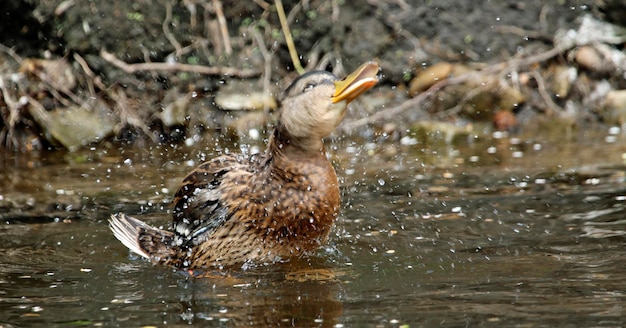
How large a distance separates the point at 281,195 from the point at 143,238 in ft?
3.78

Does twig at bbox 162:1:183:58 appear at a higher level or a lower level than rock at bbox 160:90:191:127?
higher

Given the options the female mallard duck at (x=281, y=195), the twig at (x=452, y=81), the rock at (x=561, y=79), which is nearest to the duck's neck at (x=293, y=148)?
the female mallard duck at (x=281, y=195)

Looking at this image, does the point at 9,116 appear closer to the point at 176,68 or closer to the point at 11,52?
the point at 11,52

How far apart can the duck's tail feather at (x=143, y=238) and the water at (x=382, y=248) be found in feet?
0.32

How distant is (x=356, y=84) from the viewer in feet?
15.9

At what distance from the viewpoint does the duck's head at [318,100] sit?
16.1ft

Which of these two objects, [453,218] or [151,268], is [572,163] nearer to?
[453,218]

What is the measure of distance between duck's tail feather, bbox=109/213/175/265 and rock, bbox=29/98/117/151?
11.4ft

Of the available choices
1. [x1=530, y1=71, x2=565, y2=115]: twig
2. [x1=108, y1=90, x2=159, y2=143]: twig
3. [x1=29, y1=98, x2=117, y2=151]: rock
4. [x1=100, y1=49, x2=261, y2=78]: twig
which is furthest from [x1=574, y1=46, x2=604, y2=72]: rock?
[x1=29, y1=98, x2=117, y2=151]: rock

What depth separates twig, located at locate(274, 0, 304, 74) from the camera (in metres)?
9.77

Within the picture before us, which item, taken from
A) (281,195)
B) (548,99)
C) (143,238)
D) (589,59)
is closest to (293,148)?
(281,195)

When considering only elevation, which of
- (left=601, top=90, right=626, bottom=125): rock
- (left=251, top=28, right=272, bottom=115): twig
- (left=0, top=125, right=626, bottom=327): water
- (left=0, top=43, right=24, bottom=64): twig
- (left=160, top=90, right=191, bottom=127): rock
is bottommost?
(left=0, top=125, right=626, bottom=327): water

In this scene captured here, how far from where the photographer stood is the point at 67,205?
7.05 m

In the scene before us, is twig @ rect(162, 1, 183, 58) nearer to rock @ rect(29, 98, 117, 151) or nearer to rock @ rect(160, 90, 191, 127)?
rock @ rect(160, 90, 191, 127)
